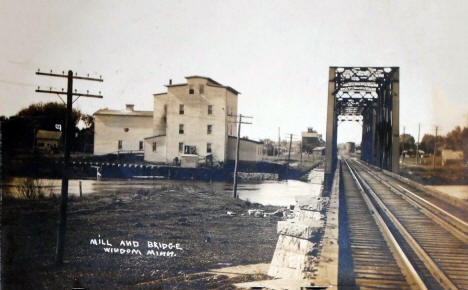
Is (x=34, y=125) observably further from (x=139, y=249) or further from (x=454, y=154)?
(x=454, y=154)

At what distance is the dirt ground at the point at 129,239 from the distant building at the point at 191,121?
2083 millimetres

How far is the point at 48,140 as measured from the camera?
8.91 m

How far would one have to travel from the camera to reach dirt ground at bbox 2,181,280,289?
6215 mm

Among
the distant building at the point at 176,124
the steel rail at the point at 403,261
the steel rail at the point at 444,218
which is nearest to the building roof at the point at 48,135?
the distant building at the point at 176,124

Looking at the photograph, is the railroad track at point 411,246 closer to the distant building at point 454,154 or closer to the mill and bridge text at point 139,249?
the distant building at point 454,154

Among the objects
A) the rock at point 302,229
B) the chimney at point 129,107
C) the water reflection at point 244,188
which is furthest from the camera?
the water reflection at point 244,188

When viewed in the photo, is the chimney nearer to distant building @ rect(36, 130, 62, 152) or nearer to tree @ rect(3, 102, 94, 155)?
tree @ rect(3, 102, 94, 155)

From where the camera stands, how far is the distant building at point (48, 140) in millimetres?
8523

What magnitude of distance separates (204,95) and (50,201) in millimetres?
6615

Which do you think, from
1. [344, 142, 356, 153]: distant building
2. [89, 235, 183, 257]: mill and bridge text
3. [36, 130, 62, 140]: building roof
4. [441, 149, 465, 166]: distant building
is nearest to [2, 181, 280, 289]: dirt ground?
[89, 235, 183, 257]: mill and bridge text

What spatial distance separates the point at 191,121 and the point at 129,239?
317cm

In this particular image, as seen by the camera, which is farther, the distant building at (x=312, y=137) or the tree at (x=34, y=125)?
the distant building at (x=312, y=137)

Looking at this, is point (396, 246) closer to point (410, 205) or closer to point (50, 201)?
point (410, 205)

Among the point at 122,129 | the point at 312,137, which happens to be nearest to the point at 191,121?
the point at 122,129
